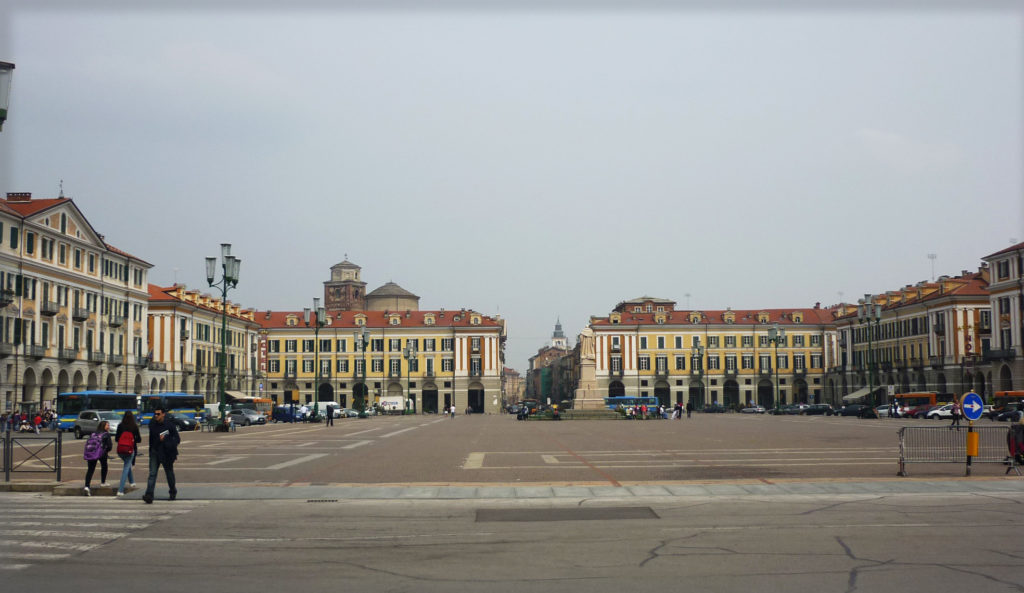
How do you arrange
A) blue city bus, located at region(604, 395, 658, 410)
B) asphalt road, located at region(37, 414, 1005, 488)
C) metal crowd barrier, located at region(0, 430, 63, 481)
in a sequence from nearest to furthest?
asphalt road, located at region(37, 414, 1005, 488) < metal crowd barrier, located at region(0, 430, 63, 481) < blue city bus, located at region(604, 395, 658, 410)

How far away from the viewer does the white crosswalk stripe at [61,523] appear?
11773mm

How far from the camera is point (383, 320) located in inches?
5374

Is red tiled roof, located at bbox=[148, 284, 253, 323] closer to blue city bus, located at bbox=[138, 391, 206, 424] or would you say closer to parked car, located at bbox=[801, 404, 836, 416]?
blue city bus, located at bbox=[138, 391, 206, 424]

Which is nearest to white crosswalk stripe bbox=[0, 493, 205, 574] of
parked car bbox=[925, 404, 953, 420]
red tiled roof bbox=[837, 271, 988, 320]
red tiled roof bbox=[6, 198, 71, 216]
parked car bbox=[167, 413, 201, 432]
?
parked car bbox=[167, 413, 201, 432]

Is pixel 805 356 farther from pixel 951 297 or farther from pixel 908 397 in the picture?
pixel 908 397

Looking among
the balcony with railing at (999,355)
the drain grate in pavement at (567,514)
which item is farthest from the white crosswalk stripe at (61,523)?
the balcony with railing at (999,355)

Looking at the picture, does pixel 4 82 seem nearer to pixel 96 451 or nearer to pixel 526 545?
pixel 96 451

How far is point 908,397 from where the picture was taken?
85.2 metres

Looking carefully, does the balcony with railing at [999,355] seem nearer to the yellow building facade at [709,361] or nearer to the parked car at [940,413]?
the parked car at [940,413]

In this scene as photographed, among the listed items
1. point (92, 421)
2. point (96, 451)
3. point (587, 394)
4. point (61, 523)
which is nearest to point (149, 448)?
point (96, 451)

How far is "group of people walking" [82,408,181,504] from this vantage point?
17.7 meters

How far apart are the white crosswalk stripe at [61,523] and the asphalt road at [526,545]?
4cm

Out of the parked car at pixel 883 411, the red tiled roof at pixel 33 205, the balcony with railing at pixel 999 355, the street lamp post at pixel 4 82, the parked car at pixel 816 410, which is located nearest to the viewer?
the street lamp post at pixel 4 82

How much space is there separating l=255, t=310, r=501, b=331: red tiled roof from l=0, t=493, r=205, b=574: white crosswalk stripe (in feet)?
377
